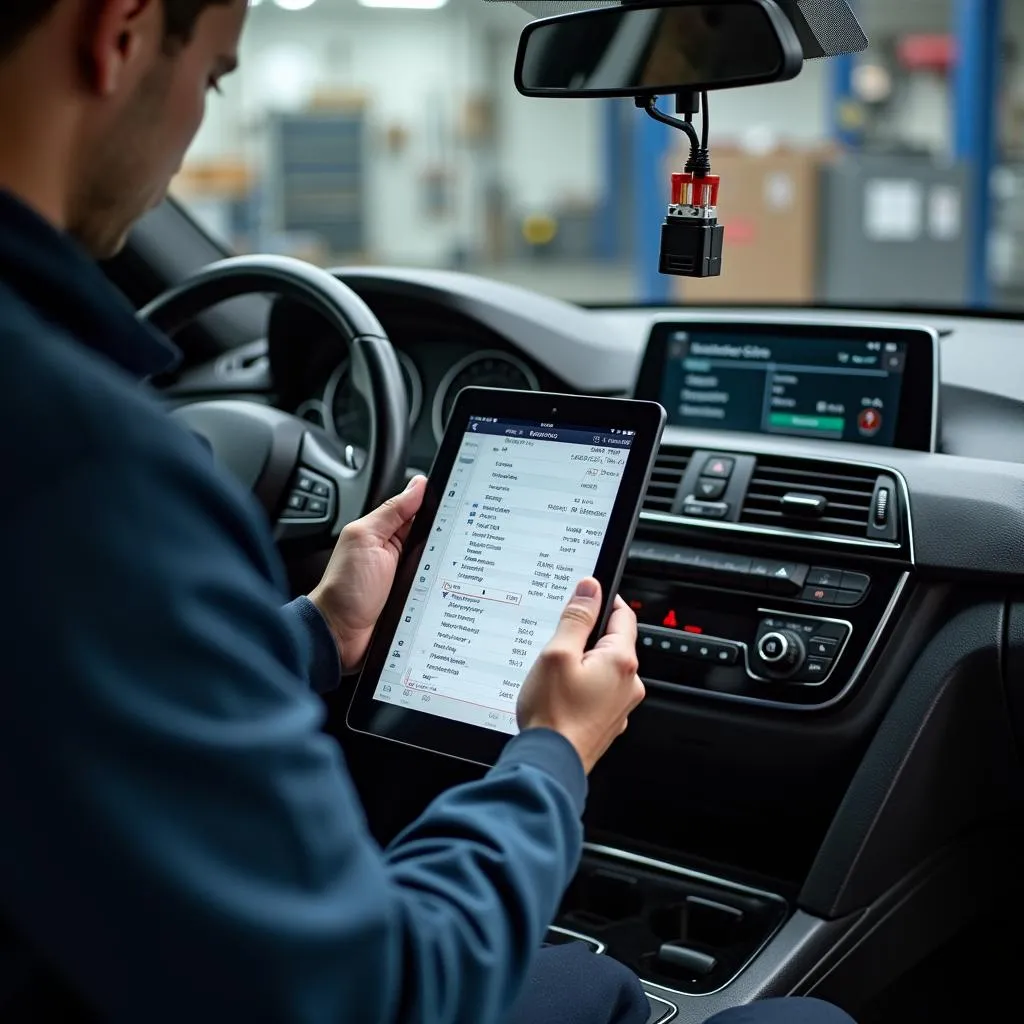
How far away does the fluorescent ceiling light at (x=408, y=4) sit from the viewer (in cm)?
1672

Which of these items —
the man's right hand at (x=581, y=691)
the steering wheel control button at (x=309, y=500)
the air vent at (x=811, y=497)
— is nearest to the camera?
the man's right hand at (x=581, y=691)

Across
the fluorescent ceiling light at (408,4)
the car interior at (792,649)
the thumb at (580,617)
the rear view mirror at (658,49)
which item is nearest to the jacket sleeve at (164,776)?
the thumb at (580,617)

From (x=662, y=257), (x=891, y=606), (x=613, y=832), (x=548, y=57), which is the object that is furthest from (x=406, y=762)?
(x=548, y=57)

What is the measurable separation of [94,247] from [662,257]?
0.65 meters

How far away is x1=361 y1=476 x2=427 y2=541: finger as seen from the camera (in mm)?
1134

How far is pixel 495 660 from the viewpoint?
1065 millimetres

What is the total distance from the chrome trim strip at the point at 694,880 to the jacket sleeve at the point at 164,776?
0.85 metres

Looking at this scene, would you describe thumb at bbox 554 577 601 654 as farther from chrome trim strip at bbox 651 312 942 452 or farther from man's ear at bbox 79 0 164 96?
chrome trim strip at bbox 651 312 942 452

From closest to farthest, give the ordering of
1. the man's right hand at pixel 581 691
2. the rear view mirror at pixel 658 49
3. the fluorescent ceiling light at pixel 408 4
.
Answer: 1. the man's right hand at pixel 581 691
2. the rear view mirror at pixel 658 49
3. the fluorescent ceiling light at pixel 408 4

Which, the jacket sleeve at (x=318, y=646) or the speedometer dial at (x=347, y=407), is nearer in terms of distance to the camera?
the jacket sleeve at (x=318, y=646)

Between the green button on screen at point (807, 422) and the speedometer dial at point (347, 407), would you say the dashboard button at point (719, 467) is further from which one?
the speedometer dial at point (347, 407)

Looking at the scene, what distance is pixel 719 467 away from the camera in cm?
164

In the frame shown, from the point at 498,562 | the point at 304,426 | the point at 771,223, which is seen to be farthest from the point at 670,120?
the point at 771,223

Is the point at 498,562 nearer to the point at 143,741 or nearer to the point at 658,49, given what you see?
the point at 658,49
